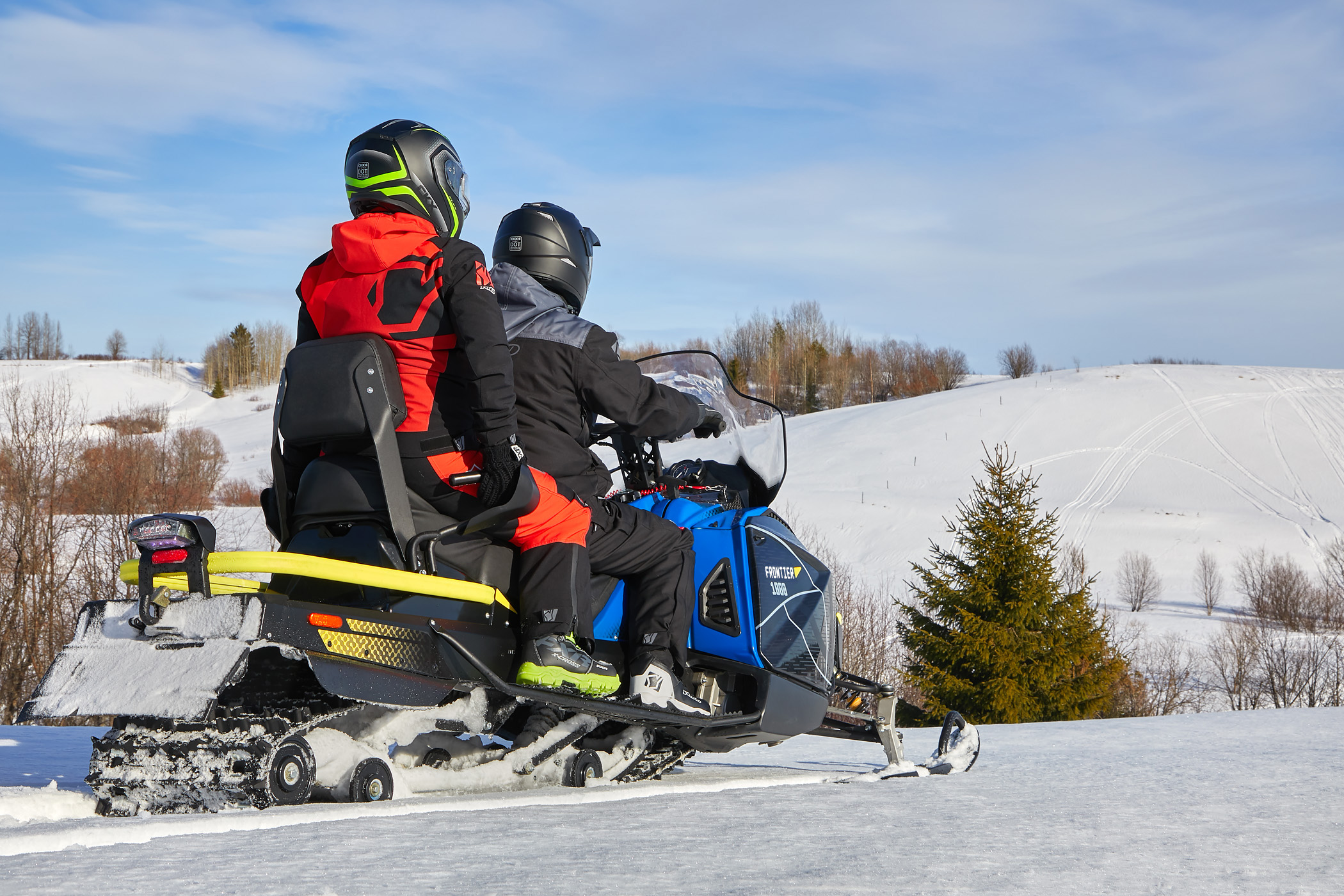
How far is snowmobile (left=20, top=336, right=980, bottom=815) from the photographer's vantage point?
2.49 m

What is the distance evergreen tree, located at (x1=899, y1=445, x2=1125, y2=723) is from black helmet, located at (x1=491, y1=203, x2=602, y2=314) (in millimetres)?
14467

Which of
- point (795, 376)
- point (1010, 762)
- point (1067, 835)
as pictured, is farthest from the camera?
point (795, 376)

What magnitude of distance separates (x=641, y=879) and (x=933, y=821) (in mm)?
1007

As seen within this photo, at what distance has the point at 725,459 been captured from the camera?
4414 mm

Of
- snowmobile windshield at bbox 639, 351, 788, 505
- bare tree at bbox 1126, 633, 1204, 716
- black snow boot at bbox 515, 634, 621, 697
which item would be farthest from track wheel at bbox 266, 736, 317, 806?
bare tree at bbox 1126, 633, 1204, 716

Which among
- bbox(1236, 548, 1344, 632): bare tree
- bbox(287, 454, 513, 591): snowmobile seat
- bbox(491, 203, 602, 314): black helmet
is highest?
bbox(491, 203, 602, 314): black helmet

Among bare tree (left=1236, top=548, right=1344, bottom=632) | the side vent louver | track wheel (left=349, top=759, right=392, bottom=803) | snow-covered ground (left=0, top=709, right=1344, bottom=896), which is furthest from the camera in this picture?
bare tree (left=1236, top=548, right=1344, bottom=632)

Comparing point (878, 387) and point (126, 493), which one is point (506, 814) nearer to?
point (126, 493)

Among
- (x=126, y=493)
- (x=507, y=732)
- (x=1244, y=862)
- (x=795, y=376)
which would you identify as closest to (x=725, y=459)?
(x=507, y=732)

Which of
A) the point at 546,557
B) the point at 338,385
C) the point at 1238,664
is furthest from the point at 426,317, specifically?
the point at 1238,664

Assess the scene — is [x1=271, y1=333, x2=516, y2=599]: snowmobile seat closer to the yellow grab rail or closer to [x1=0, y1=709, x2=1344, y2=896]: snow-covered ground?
the yellow grab rail

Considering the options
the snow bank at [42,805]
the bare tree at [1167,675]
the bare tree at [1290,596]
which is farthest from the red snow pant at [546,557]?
the bare tree at [1290,596]

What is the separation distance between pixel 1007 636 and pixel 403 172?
15735mm

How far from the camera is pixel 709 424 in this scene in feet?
13.7
